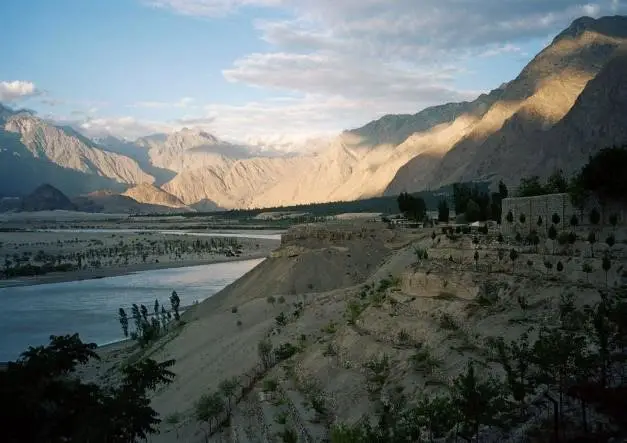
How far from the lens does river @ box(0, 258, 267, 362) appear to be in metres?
43.1

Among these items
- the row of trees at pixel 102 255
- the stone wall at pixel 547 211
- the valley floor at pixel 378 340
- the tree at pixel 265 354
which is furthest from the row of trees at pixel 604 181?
the row of trees at pixel 102 255

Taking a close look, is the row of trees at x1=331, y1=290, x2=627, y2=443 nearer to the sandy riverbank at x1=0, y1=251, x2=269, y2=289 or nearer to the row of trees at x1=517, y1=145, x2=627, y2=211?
the row of trees at x1=517, y1=145, x2=627, y2=211

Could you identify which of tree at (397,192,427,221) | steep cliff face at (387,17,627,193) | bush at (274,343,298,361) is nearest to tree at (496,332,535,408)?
bush at (274,343,298,361)

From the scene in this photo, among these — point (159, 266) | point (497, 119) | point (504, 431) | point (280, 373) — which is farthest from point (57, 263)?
point (497, 119)

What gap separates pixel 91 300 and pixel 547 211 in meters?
43.3

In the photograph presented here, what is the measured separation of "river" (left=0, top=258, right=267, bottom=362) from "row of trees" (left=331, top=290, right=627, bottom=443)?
29.3 metres

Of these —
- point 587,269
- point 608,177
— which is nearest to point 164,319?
point 608,177

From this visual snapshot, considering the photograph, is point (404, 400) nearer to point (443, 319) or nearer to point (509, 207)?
point (443, 319)

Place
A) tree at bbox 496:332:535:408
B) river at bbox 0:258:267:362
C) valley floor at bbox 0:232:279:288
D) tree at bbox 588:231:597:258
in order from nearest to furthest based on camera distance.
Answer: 1. tree at bbox 496:332:535:408
2. tree at bbox 588:231:597:258
3. river at bbox 0:258:267:362
4. valley floor at bbox 0:232:279:288

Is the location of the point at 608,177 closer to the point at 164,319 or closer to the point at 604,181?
the point at 604,181

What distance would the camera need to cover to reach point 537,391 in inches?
621

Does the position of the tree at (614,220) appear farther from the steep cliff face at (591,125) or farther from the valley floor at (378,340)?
the steep cliff face at (591,125)

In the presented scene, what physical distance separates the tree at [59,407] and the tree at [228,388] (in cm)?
664

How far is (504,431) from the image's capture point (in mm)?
14094
